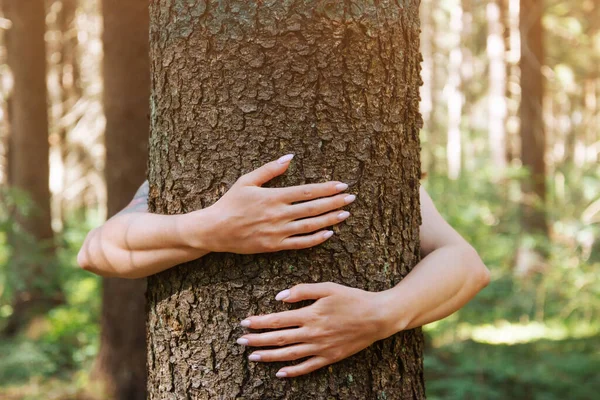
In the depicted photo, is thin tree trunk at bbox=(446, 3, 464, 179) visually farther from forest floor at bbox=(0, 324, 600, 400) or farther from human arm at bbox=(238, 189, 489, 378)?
human arm at bbox=(238, 189, 489, 378)

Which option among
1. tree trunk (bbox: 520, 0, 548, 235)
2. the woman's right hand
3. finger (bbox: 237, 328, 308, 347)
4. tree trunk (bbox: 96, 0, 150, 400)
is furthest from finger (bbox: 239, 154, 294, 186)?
tree trunk (bbox: 520, 0, 548, 235)

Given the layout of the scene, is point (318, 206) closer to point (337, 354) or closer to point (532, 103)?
point (337, 354)

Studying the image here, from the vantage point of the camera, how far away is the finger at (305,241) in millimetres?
1872

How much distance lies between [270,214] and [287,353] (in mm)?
420

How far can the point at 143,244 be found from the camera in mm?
2021

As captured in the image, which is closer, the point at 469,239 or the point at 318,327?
the point at 318,327

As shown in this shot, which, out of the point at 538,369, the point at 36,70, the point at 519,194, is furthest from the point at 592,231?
the point at 36,70

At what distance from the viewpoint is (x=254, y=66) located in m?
1.92

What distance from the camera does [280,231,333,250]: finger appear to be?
6.14 feet

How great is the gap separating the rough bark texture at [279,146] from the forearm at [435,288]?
71 millimetres

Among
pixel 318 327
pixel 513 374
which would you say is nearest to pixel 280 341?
pixel 318 327

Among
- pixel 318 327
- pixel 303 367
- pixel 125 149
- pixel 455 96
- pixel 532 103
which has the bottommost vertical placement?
pixel 303 367

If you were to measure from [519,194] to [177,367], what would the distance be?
9006mm

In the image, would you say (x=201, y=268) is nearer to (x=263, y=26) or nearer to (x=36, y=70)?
(x=263, y=26)
